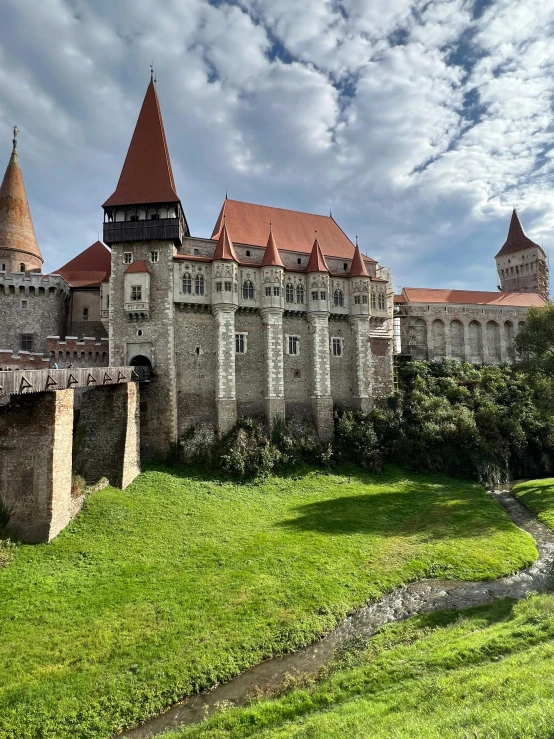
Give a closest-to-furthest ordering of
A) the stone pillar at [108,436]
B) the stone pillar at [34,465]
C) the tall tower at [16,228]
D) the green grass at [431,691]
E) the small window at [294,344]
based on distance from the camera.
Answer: the green grass at [431,691], the stone pillar at [34,465], the stone pillar at [108,436], the small window at [294,344], the tall tower at [16,228]

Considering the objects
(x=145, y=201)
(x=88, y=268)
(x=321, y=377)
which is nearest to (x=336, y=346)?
(x=321, y=377)

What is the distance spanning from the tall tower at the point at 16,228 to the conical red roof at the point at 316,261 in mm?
20305

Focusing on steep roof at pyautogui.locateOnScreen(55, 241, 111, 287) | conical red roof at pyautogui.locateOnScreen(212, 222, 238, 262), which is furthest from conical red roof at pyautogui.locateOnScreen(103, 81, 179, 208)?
steep roof at pyautogui.locateOnScreen(55, 241, 111, 287)

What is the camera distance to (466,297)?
155 feet

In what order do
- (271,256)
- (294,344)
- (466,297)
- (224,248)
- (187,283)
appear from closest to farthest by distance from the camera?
(187,283), (224,248), (271,256), (294,344), (466,297)

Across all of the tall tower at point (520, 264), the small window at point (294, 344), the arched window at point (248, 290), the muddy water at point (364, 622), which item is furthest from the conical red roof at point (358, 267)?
the tall tower at point (520, 264)

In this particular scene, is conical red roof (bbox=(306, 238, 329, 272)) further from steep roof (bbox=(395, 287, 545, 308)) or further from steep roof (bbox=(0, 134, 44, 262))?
steep roof (bbox=(0, 134, 44, 262))

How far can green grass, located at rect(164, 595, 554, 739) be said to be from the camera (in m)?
6.23

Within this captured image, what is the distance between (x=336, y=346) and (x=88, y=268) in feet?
64.5

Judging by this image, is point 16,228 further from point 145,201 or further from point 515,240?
point 515,240

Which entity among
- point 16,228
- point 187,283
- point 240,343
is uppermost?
point 16,228

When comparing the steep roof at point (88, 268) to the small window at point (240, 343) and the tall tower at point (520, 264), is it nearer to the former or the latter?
the small window at point (240, 343)

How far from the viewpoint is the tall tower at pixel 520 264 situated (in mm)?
56438

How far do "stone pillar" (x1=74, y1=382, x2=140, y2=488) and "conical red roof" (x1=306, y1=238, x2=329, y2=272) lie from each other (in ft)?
47.6
